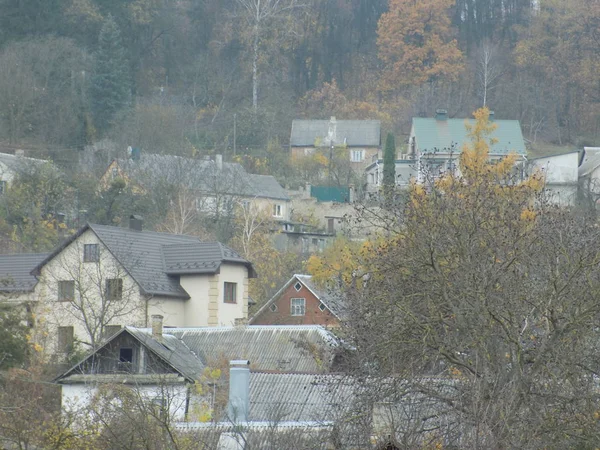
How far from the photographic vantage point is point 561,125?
94.4 m

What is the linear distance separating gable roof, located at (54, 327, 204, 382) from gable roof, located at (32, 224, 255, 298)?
6.60 meters

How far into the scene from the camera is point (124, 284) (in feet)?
133

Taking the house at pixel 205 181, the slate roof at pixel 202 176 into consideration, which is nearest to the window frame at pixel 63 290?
the house at pixel 205 181

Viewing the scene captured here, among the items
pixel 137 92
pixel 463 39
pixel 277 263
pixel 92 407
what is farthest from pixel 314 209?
pixel 92 407

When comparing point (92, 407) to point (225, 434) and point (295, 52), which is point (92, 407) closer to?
point (225, 434)

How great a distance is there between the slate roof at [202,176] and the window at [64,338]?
73.1ft

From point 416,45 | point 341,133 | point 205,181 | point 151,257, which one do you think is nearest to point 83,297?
point 151,257

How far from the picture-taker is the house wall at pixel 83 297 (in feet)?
130

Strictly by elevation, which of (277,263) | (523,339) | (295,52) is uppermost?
(295,52)

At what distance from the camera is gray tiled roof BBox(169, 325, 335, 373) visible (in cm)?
3359

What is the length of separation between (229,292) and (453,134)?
39953 mm

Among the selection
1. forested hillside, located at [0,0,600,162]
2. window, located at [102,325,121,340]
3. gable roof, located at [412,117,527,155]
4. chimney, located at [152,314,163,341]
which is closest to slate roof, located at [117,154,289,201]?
forested hillside, located at [0,0,600,162]

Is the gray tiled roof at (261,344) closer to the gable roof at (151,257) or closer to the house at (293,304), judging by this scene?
the gable roof at (151,257)

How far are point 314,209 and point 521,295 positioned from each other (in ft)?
176
